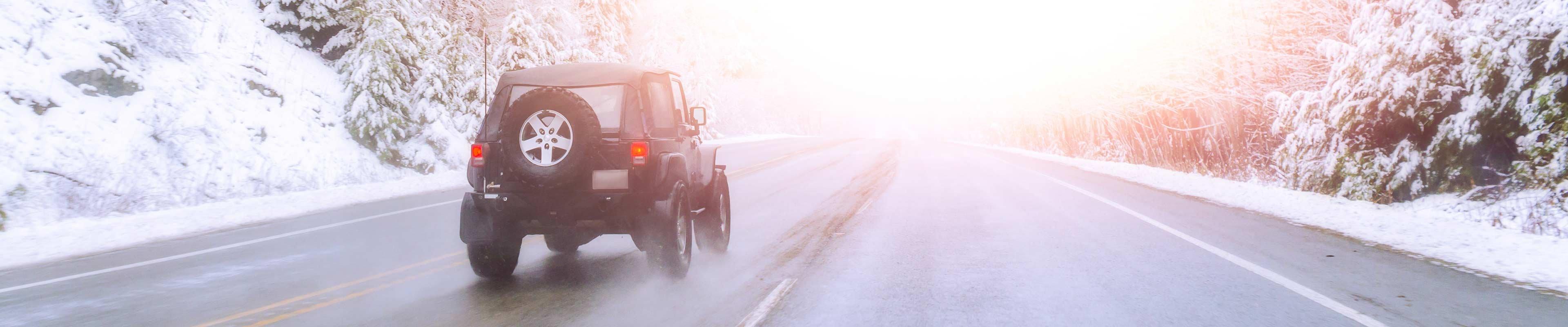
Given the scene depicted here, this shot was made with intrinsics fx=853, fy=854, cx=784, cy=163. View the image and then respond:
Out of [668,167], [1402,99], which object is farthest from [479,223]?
[1402,99]

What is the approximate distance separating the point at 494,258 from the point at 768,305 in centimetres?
230

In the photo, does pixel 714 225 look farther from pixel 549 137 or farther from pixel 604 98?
pixel 549 137

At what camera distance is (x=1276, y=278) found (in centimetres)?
662

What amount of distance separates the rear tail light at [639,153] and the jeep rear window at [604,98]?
0.26 metres

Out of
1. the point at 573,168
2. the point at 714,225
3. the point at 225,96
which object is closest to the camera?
the point at 573,168

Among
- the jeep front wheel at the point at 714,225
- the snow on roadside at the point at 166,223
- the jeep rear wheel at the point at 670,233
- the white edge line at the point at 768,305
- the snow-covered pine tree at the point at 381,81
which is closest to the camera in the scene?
the white edge line at the point at 768,305

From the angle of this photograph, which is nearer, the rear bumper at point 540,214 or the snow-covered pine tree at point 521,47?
the rear bumper at point 540,214

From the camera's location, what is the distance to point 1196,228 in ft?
31.4

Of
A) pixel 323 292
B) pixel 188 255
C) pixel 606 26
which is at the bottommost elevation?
pixel 188 255

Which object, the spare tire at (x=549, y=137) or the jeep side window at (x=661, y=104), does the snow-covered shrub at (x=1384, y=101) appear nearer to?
the jeep side window at (x=661, y=104)

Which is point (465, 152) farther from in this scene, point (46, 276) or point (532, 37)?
point (46, 276)

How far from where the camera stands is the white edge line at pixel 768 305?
17.4ft

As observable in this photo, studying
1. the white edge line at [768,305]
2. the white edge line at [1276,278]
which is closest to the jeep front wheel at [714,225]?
the white edge line at [768,305]

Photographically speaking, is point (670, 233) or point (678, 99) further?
point (678, 99)
